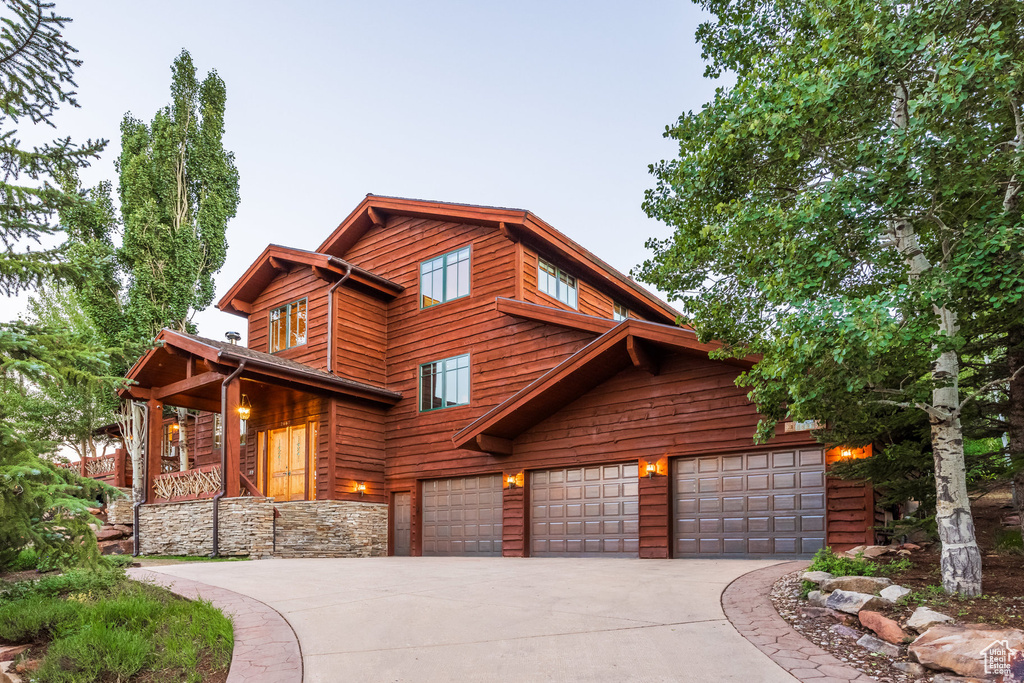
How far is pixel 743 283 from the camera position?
25.5 ft

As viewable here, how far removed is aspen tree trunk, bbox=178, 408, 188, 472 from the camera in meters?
21.4

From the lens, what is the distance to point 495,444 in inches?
579

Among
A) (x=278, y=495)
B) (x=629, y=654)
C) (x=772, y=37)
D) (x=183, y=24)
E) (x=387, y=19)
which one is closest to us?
(x=629, y=654)

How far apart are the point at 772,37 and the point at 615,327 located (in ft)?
18.6

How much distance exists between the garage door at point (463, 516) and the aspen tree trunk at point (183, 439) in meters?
9.25

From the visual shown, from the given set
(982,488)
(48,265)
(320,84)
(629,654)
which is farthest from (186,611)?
(320,84)

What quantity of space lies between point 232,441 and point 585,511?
25.0 feet

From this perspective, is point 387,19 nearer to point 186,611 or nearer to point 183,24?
point 183,24

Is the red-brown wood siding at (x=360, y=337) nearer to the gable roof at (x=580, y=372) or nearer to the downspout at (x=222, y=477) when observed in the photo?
the downspout at (x=222, y=477)

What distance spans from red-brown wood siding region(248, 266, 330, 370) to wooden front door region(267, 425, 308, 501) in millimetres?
1935

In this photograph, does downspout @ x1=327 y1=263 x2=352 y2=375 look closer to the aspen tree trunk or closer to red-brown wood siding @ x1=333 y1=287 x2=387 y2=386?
red-brown wood siding @ x1=333 y1=287 x2=387 y2=386

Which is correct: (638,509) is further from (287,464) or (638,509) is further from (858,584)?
(287,464)

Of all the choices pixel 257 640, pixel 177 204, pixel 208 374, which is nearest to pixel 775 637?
pixel 257 640

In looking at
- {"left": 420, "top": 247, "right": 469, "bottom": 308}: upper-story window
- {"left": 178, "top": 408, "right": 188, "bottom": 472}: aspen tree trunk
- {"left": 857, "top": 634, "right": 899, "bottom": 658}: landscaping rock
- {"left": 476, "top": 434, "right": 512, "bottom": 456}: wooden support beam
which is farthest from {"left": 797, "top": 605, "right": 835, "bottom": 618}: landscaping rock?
{"left": 178, "top": 408, "right": 188, "bottom": 472}: aspen tree trunk
